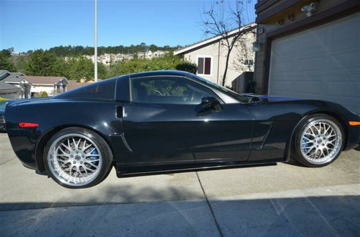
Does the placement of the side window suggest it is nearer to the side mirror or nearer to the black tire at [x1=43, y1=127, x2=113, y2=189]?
the side mirror

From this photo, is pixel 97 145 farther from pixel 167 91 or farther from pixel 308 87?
pixel 308 87

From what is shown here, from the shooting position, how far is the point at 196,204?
8.23 feet

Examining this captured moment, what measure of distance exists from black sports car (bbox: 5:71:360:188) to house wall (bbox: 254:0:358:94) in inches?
156

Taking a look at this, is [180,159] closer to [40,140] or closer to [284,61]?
[40,140]

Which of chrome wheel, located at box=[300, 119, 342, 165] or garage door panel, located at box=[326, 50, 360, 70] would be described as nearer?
chrome wheel, located at box=[300, 119, 342, 165]

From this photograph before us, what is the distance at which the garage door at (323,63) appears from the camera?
5414 millimetres

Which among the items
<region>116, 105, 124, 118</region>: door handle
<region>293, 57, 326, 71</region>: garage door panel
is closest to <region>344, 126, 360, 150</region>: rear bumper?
<region>116, 105, 124, 118</region>: door handle

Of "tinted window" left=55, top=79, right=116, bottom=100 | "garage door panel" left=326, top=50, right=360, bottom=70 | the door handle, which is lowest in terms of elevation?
the door handle

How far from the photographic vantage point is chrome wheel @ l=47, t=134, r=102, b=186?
2961mm

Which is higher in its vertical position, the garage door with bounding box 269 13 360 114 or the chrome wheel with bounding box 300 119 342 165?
the garage door with bounding box 269 13 360 114

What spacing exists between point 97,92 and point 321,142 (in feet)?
9.33

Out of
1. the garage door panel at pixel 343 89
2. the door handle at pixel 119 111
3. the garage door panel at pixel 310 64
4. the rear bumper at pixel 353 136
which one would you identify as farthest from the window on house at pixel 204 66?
the door handle at pixel 119 111

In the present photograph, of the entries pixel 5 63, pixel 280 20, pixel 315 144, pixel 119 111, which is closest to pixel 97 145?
pixel 119 111

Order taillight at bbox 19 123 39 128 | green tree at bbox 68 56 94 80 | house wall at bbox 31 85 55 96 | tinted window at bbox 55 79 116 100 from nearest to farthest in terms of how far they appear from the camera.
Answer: taillight at bbox 19 123 39 128
tinted window at bbox 55 79 116 100
house wall at bbox 31 85 55 96
green tree at bbox 68 56 94 80
